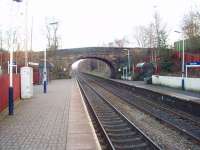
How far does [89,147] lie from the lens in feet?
28.6

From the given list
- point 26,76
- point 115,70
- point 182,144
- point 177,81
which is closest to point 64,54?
point 115,70

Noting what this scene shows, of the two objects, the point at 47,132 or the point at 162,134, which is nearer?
the point at 47,132

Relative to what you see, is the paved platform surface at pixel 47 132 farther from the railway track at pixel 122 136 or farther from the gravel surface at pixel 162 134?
the gravel surface at pixel 162 134

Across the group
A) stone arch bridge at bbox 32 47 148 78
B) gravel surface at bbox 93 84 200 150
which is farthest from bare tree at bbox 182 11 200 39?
gravel surface at bbox 93 84 200 150

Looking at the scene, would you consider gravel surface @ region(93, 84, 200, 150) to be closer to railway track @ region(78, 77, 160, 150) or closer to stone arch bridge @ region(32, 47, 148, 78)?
railway track @ region(78, 77, 160, 150)

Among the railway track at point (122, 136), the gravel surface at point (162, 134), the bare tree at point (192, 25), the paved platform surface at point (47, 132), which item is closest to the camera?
the paved platform surface at point (47, 132)

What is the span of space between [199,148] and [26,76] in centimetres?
1461

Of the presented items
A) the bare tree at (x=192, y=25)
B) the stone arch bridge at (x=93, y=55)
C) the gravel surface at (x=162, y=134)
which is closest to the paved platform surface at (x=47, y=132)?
the gravel surface at (x=162, y=134)

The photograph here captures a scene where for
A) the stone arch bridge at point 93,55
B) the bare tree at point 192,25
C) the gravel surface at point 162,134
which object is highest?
the bare tree at point 192,25

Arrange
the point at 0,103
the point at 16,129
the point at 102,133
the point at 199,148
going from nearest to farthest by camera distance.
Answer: the point at 199,148 < the point at 16,129 < the point at 102,133 < the point at 0,103

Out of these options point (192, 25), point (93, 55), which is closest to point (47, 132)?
point (192, 25)

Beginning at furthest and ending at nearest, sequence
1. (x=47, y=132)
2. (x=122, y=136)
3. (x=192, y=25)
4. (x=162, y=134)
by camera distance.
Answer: (x=192, y=25)
(x=162, y=134)
(x=122, y=136)
(x=47, y=132)

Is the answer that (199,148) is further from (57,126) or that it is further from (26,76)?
(26,76)

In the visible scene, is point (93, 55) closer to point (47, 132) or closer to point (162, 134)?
point (162, 134)
